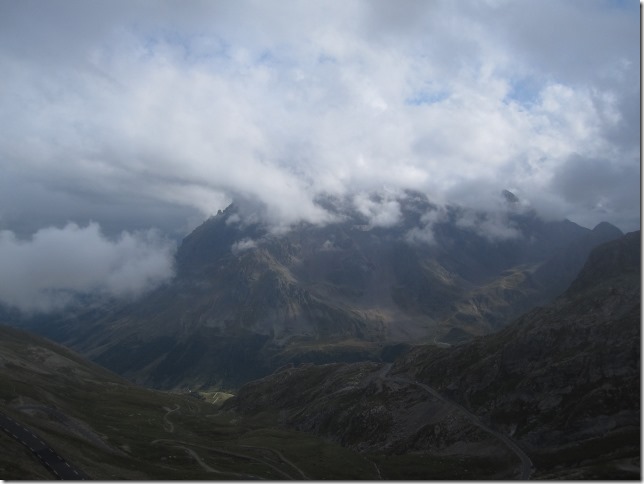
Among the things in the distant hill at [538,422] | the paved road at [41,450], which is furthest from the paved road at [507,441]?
the paved road at [41,450]

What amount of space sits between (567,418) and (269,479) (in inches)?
3503

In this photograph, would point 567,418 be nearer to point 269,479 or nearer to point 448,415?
point 448,415

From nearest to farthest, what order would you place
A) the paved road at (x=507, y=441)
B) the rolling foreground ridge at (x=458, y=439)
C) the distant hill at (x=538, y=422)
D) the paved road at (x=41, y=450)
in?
the paved road at (x=41, y=450)
the rolling foreground ridge at (x=458, y=439)
the paved road at (x=507, y=441)
the distant hill at (x=538, y=422)

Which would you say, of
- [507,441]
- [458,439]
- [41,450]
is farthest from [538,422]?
[41,450]

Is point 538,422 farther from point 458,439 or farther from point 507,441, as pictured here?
point 458,439

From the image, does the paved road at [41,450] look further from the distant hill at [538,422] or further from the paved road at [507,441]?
the paved road at [507,441]

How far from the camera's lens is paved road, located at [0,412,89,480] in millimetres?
102375

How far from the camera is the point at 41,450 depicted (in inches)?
4385

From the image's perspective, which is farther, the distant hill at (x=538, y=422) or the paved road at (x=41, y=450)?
the distant hill at (x=538, y=422)

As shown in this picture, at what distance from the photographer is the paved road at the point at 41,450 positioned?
102375 millimetres

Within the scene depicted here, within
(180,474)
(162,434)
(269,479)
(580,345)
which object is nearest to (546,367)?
(580,345)

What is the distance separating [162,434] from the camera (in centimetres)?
19350

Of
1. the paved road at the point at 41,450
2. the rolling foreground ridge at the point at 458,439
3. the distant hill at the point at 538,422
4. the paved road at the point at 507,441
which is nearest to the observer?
the paved road at the point at 41,450

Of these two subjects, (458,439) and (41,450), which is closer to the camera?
(41,450)
